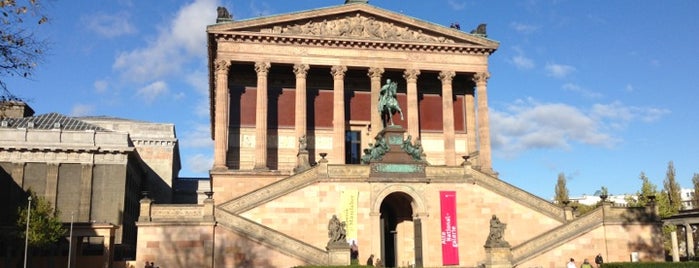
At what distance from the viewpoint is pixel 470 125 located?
171ft

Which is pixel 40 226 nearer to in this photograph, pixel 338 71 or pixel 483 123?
pixel 338 71

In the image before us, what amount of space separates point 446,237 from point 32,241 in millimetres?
25857

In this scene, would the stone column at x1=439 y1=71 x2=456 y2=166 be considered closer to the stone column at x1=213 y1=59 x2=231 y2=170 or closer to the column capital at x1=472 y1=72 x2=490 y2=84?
the column capital at x1=472 y1=72 x2=490 y2=84

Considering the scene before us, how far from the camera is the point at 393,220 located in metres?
39.6

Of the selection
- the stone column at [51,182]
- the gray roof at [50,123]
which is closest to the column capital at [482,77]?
the gray roof at [50,123]

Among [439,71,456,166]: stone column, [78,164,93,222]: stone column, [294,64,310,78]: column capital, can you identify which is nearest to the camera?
[78,164,93,222]: stone column

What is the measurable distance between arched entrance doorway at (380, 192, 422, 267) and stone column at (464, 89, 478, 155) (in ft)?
45.9

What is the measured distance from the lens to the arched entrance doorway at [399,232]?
121 ft

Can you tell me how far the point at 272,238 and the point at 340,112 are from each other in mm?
18313

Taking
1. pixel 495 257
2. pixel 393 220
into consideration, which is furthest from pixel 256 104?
pixel 495 257

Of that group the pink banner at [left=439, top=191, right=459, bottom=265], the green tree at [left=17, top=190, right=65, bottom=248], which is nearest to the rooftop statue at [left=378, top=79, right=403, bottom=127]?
the pink banner at [left=439, top=191, right=459, bottom=265]

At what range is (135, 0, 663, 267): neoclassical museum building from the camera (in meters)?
31.2

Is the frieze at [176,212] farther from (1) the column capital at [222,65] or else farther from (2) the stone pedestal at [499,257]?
(1) the column capital at [222,65]

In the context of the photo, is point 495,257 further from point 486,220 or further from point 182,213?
point 182,213
